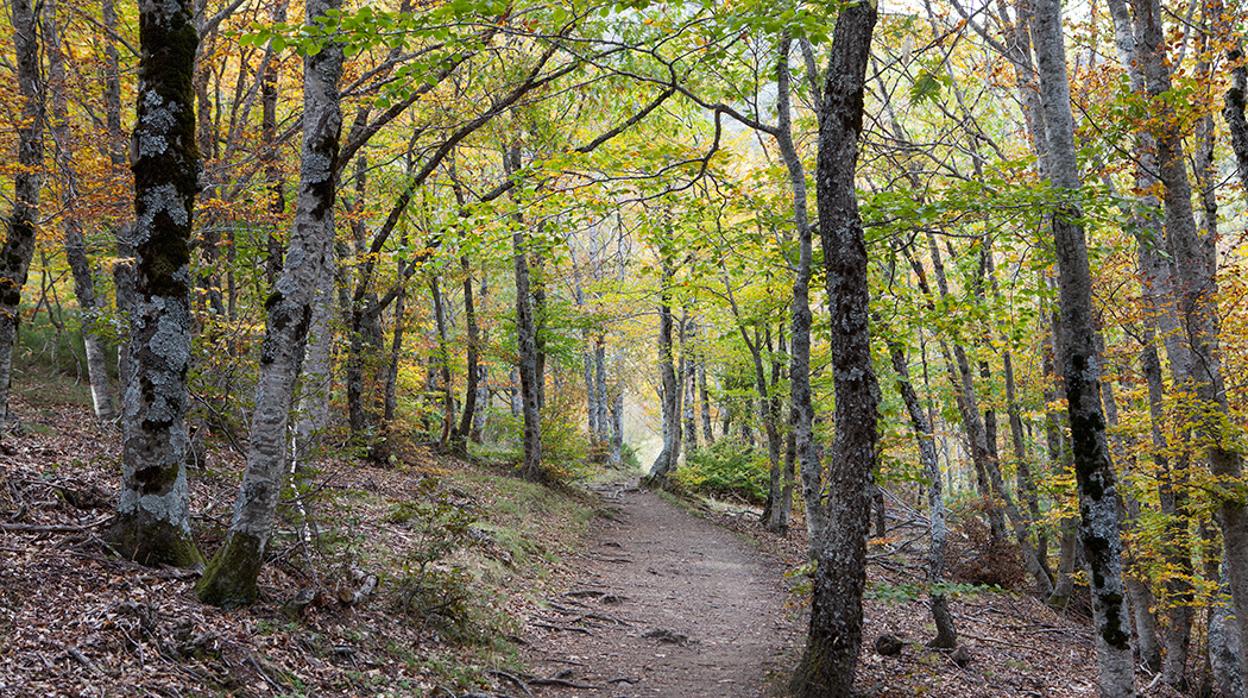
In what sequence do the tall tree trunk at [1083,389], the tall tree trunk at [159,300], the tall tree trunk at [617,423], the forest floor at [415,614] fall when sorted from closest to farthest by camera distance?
the forest floor at [415,614] < the tall tree trunk at [159,300] < the tall tree trunk at [1083,389] < the tall tree trunk at [617,423]

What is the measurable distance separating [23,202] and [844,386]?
808 centimetres

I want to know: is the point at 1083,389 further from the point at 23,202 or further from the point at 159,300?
the point at 23,202

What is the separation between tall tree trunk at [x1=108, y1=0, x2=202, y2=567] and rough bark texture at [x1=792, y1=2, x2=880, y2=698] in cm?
511

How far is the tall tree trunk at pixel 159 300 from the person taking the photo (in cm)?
498

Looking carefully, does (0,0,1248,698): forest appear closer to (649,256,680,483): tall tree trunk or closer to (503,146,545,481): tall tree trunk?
(503,146,545,481): tall tree trunk

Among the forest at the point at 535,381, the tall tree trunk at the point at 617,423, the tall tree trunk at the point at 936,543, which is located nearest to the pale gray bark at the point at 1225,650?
the forest at the point at 535,381

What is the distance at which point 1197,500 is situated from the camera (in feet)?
28.1

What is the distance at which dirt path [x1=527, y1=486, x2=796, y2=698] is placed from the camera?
22.6 ft

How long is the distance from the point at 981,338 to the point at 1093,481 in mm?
7118

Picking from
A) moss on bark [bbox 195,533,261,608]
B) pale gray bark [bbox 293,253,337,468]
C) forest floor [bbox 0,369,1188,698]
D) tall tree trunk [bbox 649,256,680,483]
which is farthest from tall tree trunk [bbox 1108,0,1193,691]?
tall tree trunk [bbox 649,256,680,483]

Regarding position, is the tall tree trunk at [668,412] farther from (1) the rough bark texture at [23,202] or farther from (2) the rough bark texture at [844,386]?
(1) the rough bark texture at [23,202]

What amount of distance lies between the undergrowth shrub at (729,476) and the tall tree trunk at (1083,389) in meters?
16.8

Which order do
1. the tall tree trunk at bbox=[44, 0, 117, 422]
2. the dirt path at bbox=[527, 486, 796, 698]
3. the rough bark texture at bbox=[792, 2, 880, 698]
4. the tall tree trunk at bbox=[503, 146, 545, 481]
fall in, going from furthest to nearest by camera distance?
the tall tree trunk at bbox=[503, 146, 545, 481] < the tall tree trunk at bbox=[44, 0, 117, 422] < the dirt path at bbox=[527, 486, 796, 698] < the rough bark texture at bbox=[792, 2, 880, 698]

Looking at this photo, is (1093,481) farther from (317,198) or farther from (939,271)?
(939,271)
